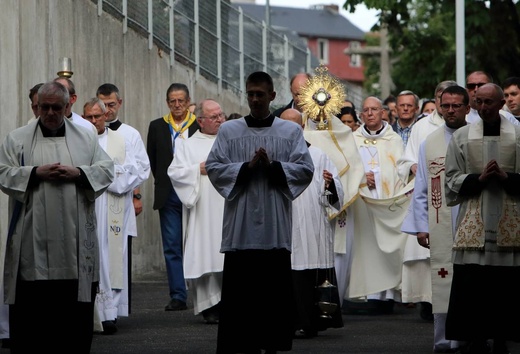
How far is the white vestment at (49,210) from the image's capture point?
1141 cm

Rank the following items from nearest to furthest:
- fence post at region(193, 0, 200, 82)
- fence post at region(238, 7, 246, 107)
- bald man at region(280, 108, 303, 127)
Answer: bald man at region(280, 108, 303, 127) < fence post at region(193, 0, 200, 82) < fence post at region(238, 7, 246, 107)

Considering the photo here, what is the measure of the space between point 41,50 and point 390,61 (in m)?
41.5

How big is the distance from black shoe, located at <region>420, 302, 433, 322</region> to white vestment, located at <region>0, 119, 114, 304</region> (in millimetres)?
5343

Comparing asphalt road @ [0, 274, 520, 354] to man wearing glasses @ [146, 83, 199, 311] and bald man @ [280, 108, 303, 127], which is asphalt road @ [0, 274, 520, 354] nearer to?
man wearing glasses @ [146, 83, 199, 311]

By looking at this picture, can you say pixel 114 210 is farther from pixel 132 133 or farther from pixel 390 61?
pixel 390 61

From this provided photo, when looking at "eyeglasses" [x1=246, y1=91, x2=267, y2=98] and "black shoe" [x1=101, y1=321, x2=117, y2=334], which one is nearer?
"eyeglasses" [x1=246, y1=91, x2=267, y2=98]

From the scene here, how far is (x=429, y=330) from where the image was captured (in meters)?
15.0

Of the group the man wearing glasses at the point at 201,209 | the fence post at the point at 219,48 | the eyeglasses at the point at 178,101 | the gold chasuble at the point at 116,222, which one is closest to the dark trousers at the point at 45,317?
the gold chasuble at the point at 116,222

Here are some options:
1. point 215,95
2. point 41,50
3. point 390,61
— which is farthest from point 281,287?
point 390,61

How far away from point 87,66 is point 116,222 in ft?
15.6

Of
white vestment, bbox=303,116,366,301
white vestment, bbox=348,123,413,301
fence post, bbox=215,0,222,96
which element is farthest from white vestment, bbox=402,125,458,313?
fence post, bbox=215,0,222,96

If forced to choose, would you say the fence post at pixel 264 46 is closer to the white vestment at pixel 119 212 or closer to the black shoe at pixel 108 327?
the white vestment at pixel 119 212

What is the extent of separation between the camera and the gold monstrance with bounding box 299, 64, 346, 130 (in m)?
15.5

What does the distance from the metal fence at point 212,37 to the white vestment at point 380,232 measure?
4481mm
